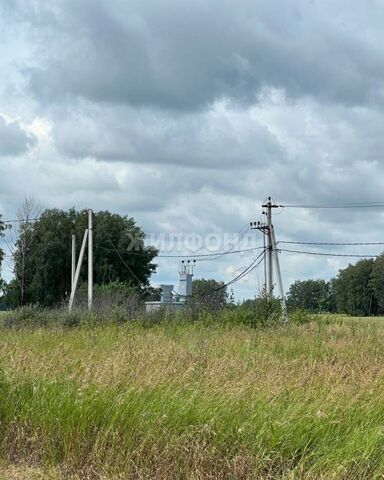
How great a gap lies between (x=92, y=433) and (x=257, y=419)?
5.36 feet

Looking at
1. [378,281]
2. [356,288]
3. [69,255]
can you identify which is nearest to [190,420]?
[69,255]

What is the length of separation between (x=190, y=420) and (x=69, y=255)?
171 feet

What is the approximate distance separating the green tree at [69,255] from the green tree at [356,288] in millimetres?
63055

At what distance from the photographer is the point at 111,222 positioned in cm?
6009

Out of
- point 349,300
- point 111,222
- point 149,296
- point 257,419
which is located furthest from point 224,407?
point 349,300

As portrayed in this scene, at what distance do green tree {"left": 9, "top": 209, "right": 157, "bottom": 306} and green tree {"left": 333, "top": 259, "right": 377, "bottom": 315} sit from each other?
6306 centimetres

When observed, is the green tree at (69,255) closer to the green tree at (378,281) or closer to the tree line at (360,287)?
the tree line at (360,287)

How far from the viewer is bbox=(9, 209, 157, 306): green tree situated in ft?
179

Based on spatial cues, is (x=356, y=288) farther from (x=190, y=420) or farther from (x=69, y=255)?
(x=190, y=420)

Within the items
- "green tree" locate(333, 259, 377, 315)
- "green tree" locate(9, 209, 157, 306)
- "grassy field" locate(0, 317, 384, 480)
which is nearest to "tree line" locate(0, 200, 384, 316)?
"green tree" locate(9, 209, 157, 306)

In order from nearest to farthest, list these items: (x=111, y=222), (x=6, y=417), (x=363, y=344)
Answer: (x=6, y=417), (x=363, y=344), (x=111, y=222)

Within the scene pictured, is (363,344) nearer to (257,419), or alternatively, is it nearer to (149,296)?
(257,419)

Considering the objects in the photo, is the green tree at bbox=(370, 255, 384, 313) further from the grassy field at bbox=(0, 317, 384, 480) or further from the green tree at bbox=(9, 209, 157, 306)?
the grassy field at bbox=(0, 317, 384, 480)

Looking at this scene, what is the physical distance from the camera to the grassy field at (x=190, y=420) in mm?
4797
